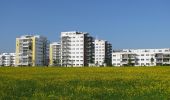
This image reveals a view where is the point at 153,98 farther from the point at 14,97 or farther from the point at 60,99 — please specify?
the point at 14,97

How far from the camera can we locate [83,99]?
20.5 metres

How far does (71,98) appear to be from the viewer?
20766 mm

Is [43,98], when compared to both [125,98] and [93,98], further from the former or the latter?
[125,98]

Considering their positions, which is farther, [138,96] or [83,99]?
[138,96]

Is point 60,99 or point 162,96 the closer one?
point 60,99

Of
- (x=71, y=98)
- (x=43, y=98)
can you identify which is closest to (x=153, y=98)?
(x=71, y=98)

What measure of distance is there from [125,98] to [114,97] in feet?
2.12

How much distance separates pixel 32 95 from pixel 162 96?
21.4 ft

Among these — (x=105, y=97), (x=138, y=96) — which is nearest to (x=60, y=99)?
(x=105, y=97)

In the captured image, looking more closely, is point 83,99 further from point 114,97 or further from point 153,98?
point 153,98

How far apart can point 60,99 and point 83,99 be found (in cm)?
111

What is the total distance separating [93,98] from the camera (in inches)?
826

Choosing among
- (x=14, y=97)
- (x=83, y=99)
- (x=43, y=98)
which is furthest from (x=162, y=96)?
(x=14, y=97)

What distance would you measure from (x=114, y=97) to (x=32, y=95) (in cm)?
419
